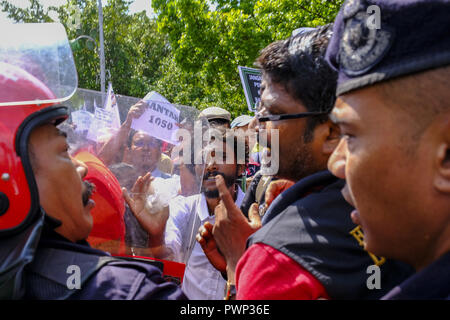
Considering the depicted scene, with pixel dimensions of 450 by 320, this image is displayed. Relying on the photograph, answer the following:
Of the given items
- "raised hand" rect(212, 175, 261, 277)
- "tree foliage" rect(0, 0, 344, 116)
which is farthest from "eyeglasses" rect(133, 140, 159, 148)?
"tree foliage" rect(0, 0, 344, 116)

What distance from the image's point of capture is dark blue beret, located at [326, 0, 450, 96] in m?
1.10

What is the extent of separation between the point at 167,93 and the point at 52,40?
21.7 meters

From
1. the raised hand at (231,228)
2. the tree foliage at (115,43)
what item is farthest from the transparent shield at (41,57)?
the tree foliage at (115,43)

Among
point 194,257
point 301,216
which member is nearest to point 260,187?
point 194,257

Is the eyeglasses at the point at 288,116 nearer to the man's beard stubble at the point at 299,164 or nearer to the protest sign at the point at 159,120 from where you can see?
the man's beard stubble at the point at 299,164

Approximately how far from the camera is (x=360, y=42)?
125cm

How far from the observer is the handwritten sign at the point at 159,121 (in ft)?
9.05

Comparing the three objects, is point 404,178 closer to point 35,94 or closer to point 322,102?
point 322,102

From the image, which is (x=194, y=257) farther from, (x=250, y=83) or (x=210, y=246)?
(x=250, y=83)

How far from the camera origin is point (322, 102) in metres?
2.11

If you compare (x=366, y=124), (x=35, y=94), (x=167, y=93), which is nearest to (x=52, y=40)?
(x=35, y=94)

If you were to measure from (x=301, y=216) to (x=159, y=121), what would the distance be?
1.41m

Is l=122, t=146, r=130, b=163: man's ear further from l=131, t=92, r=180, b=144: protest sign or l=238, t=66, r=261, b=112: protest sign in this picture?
l=238, t=66, r=261, b=112: protest sign

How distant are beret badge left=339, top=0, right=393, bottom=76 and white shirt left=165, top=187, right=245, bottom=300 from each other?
1765 millimetres
